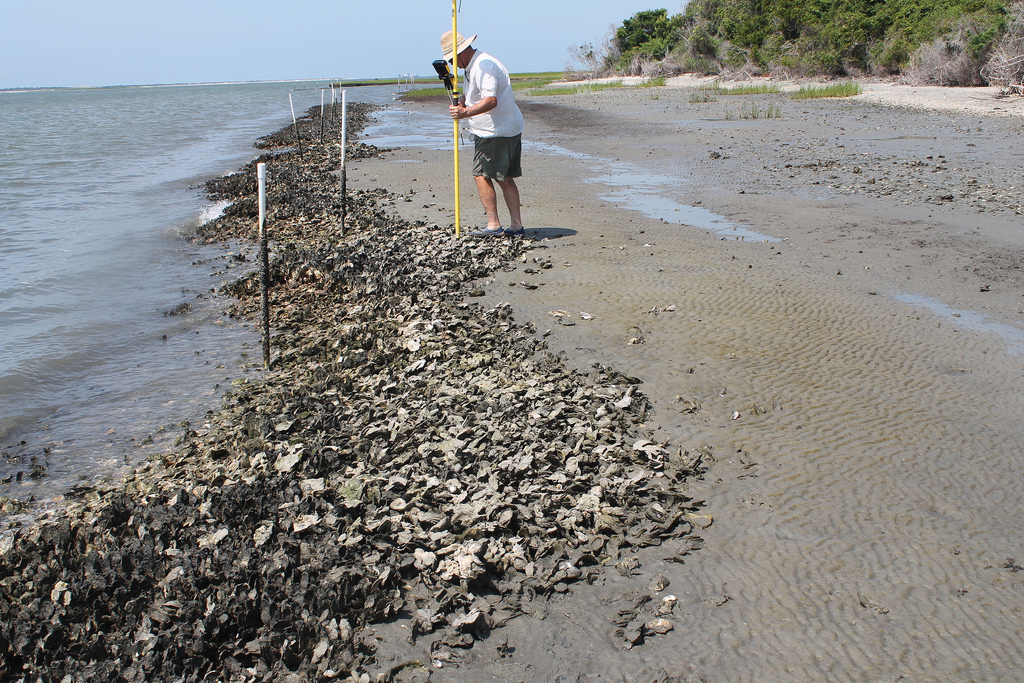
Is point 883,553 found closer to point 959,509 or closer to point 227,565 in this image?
point 959,509

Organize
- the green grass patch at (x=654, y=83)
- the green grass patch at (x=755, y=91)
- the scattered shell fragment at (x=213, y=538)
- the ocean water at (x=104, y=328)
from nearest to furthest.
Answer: the scattered shell fragment at (x=213, y=538) → the ocean water at (x=104, y=328) → the green grass patch at (x=755, y=91) → the green grass patch at (x=654, y=83)

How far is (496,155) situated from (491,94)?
70 cm

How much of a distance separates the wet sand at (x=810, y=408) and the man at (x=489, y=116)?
3.24 ft

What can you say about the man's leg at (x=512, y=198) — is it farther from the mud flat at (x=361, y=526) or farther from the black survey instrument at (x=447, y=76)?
the mud flat at (x=361, y=526)

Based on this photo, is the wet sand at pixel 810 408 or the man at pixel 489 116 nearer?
the wet sand at pixel 810 408

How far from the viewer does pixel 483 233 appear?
899cm

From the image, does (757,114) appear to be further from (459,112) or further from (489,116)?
(459,112)

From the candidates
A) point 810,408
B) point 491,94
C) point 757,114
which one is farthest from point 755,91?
point 810,408

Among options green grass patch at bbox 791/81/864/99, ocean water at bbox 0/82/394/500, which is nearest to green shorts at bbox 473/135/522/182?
ocean water at bbox 0/82/394/500

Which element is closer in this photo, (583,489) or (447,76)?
(583,489)

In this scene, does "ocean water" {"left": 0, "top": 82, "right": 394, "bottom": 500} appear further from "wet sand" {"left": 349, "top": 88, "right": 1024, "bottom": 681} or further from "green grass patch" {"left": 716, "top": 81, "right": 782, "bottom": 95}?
"green grass patch" {"left": 716, "top": 81, "right": 782, "bottom": 95}

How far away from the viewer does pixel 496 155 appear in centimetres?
846

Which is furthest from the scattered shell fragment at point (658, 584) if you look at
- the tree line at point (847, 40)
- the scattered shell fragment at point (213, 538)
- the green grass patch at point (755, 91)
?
the green grass patch at point (755, 91)

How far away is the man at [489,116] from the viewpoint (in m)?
8.04
